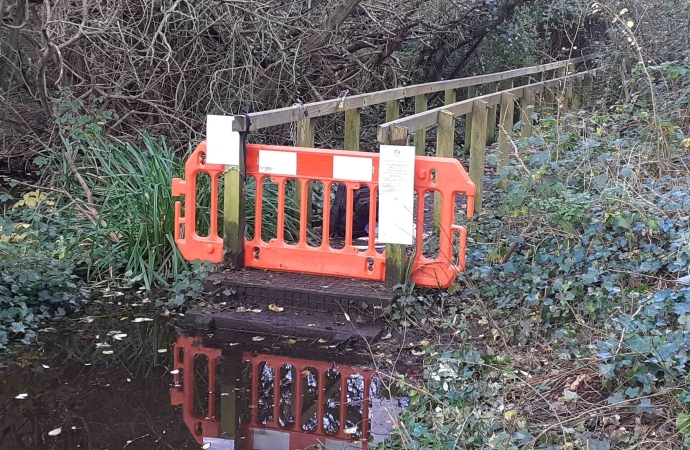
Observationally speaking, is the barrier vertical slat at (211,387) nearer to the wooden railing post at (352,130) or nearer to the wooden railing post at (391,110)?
the wooden railing post at (352,130)

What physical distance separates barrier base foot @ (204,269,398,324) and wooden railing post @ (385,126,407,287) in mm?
80

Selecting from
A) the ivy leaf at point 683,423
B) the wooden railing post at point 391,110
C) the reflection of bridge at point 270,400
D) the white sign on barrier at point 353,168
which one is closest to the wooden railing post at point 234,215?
the white sign on barrier at point 353,168

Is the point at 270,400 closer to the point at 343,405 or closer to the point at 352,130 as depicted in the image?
the point at 343,405

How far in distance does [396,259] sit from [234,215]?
1.19 metres

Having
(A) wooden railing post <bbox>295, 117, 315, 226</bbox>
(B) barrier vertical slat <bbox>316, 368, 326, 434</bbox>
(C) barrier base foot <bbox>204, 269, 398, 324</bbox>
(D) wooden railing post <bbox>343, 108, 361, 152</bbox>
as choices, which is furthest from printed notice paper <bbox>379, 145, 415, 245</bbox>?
(D) wooden railing post <bbox>343, 108, 361, 152</bbox>

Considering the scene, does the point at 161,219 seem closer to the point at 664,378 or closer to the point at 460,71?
the point at 664,378

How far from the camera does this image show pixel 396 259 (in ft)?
18.7

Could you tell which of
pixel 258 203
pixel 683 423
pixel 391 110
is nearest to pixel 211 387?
pixel 258 203

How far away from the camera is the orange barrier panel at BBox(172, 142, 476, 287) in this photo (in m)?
5.62

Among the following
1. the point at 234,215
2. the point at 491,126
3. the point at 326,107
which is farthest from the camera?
the point at 491,126

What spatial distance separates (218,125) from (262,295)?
46.8 inches

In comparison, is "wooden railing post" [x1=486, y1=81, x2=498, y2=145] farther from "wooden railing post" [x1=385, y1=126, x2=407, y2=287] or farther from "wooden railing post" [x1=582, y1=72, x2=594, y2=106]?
"wooden railing post" [x1=385, y1=126, x2=407, y2=287]

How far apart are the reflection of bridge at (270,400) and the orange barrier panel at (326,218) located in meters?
0.92

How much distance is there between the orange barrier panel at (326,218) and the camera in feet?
18.4
